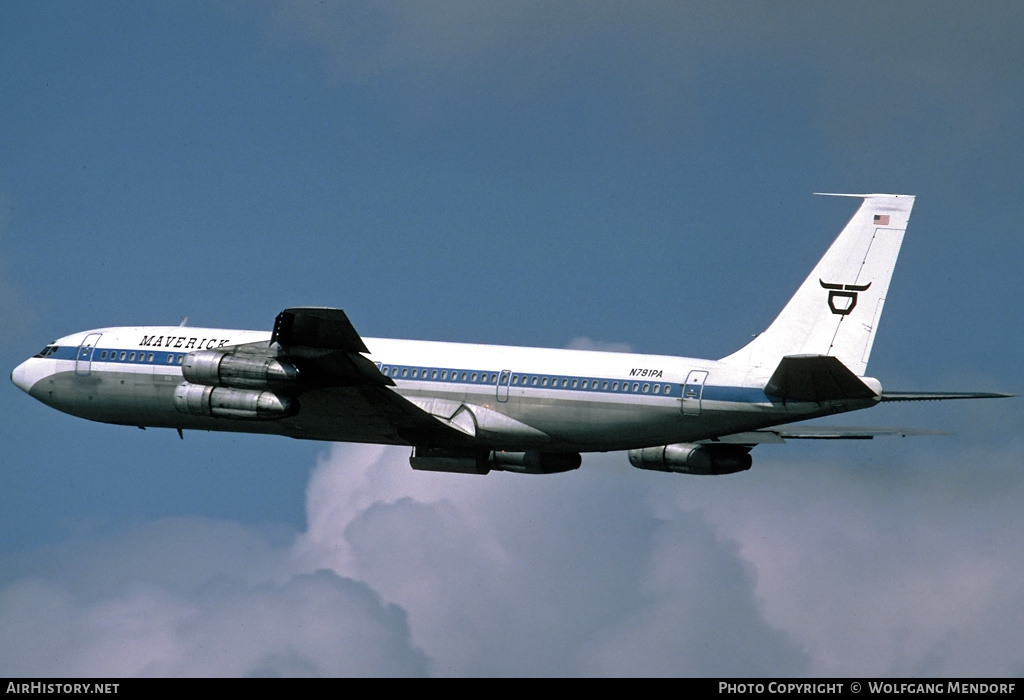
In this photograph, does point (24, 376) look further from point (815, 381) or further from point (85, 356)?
point (815, 381)

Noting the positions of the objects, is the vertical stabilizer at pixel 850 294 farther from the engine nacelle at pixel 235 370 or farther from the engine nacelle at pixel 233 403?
the engine nacelle at pixel 233 403

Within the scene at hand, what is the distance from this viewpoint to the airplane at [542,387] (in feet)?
171

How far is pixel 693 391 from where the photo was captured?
5284 centimetres

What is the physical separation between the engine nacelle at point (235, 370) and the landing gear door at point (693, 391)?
41.3ft

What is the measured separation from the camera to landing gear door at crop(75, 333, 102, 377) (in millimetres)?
60781

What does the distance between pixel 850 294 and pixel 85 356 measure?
28.0 m

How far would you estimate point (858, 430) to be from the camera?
5800 centimetres

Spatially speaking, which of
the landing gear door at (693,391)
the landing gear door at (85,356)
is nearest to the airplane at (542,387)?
the landing gear door at (693,391)

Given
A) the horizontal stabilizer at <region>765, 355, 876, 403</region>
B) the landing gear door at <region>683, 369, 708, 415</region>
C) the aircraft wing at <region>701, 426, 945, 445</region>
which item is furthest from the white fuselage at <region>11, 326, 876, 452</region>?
the aircraft wing at <region>701, 426, 945, 445</region>

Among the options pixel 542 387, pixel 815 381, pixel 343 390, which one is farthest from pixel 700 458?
pixel 343 390
